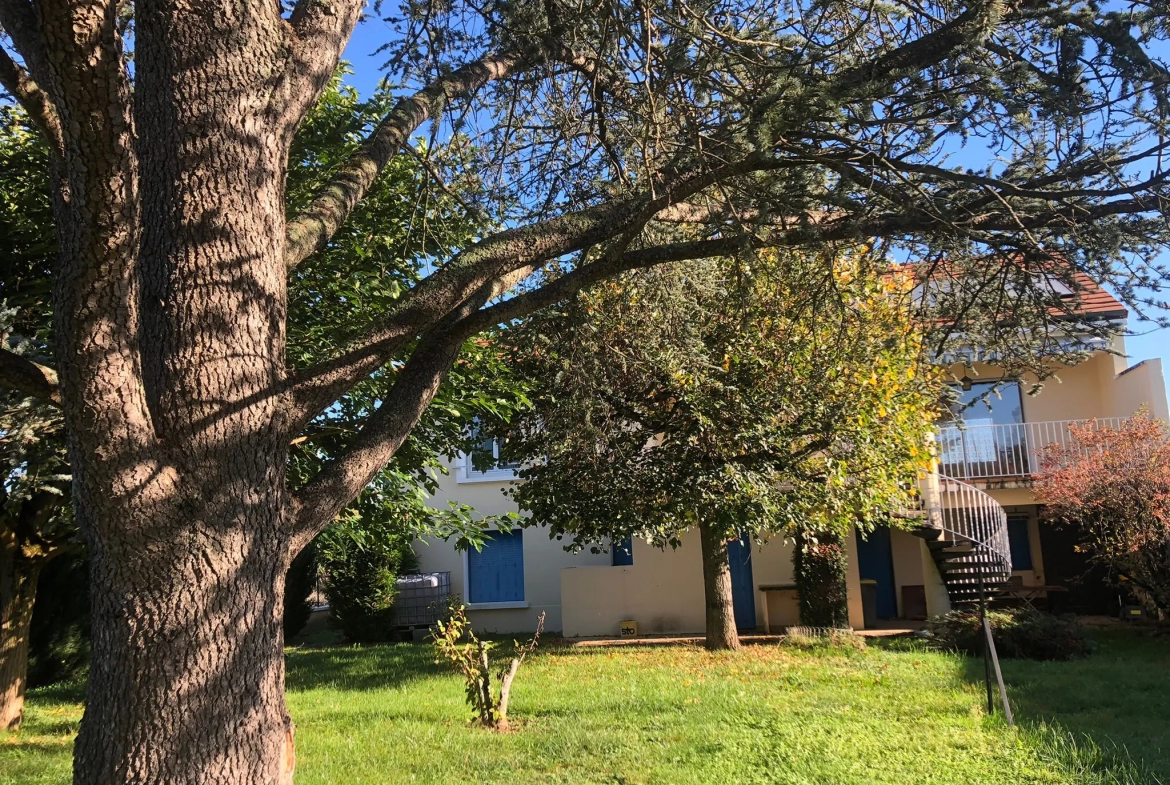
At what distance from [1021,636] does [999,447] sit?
553cm

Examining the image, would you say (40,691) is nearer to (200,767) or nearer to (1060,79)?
(200,767)

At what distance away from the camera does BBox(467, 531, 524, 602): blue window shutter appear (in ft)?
61.5

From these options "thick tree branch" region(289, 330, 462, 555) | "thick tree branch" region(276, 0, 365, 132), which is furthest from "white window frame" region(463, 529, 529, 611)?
"thick tree branch" region(276, 0, 365, 132)

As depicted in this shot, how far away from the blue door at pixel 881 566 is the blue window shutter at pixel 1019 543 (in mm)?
2469

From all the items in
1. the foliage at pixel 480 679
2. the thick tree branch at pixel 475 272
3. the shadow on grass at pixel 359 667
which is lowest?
the shadow on grass at pixel 359 667

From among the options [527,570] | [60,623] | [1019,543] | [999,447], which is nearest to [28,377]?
[60,623]

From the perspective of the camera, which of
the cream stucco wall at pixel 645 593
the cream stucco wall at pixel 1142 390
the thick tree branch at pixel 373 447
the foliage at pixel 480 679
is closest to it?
the thick tree branch at pixel 373 447

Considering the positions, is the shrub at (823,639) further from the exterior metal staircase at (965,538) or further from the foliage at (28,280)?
the foliage at (28,280)

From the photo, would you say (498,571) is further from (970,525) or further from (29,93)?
(29,93)

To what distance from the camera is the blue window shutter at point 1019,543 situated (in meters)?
18.2

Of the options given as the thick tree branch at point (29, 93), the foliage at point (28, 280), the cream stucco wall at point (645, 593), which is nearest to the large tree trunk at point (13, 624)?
the foliage at point (28, 280)

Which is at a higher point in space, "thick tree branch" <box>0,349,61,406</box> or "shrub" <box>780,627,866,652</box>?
"thick tree branch" <box>0,349,61,406</box>

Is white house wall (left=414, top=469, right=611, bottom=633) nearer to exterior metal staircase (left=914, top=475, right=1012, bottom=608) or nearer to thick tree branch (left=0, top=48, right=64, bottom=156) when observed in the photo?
exterior metal staircase (left=914, top=475, right=1012, bottom=608)

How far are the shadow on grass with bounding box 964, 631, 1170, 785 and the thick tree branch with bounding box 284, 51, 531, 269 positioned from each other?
6168mm
